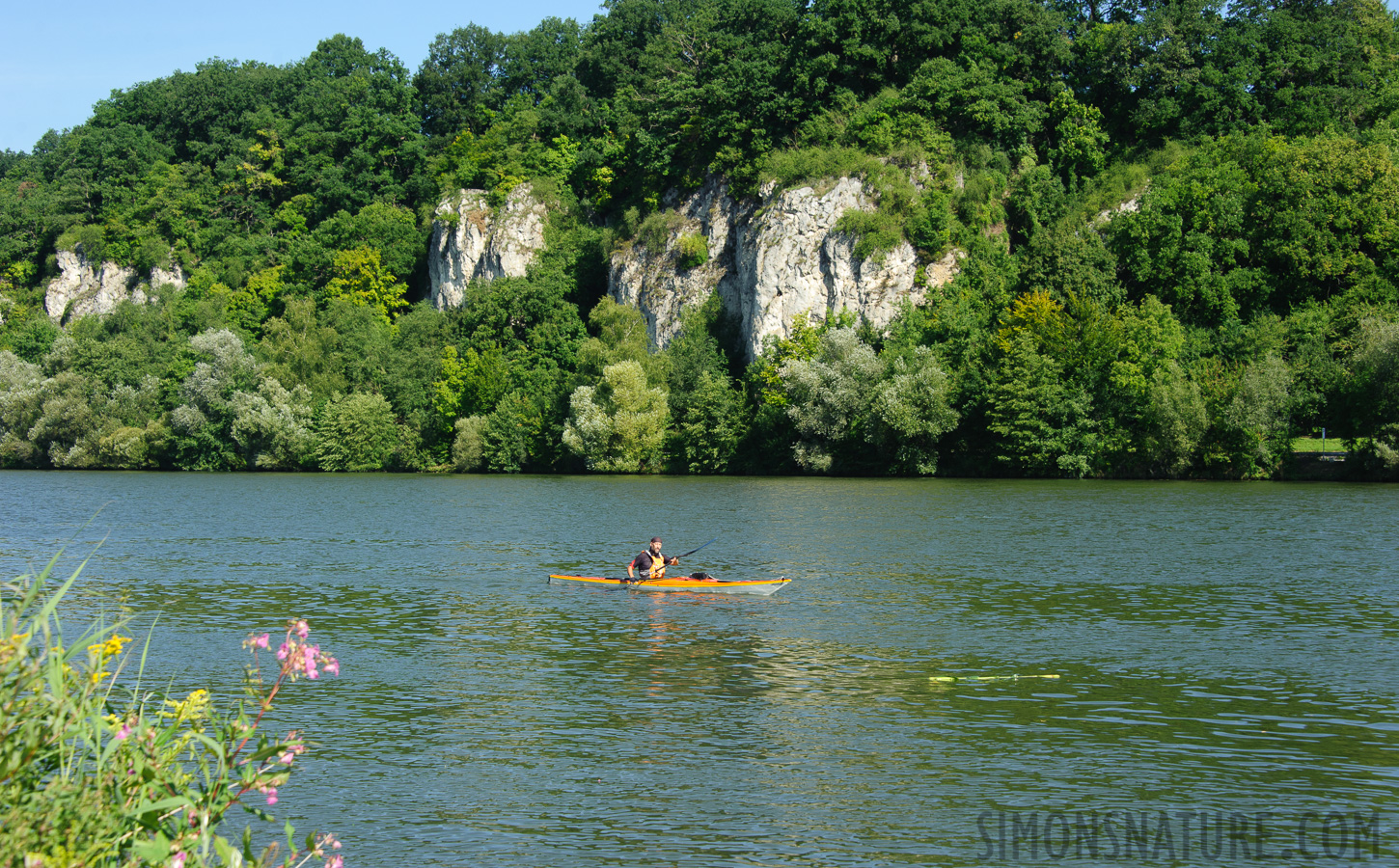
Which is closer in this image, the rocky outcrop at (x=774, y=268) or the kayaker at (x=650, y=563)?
the kayaker at (x=650, y=563)

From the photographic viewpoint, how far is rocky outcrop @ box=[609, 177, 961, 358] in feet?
260

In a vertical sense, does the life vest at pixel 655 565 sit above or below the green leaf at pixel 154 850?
below

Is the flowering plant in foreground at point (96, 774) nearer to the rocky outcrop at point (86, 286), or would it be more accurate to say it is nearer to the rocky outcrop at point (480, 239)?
the rocky outcrop at point (480, 239)

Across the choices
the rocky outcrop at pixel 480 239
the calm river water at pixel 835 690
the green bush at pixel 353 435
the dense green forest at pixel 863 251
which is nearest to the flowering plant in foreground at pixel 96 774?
the calm river water at pixel 835 690

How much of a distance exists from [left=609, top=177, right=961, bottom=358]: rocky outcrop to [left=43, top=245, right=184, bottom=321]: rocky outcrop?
6132 cm

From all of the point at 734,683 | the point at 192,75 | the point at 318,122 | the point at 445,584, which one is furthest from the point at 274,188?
the point at 734,683

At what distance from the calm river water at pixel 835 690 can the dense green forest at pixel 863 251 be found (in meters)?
27.3

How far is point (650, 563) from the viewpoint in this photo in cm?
2836

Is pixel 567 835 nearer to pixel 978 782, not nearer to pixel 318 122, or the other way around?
pixel 978 782

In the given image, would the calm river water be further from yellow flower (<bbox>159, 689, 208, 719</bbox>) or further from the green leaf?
the green leaf

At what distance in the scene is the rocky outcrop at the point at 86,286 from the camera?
398ft

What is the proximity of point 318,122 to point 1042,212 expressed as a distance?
7777cm

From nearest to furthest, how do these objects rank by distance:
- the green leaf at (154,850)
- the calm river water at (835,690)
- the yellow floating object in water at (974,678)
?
the green leaf at (154,850)
the calm river water at (835,690)
the yellow floating object in water at (974,678)

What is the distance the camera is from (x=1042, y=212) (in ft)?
268
